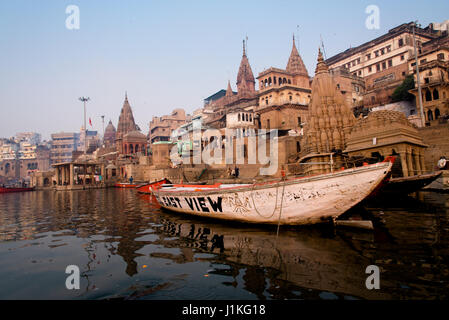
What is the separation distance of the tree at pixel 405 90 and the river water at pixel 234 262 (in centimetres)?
3542

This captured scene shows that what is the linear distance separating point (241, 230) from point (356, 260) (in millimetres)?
4032

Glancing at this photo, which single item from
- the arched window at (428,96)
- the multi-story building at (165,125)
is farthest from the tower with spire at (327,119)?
the multi-story building at (165,125)

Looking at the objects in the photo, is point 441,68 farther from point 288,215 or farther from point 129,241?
point 129,241

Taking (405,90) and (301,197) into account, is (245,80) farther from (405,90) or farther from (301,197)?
(301,197)

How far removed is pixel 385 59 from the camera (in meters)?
48.4

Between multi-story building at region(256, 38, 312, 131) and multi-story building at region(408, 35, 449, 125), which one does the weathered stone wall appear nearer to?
multi-story building at region(408, 35, 449, 125)

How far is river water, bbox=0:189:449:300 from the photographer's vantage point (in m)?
4.29

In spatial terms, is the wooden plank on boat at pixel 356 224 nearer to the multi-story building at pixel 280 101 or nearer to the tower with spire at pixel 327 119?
the tower with spire at pixel 327 119

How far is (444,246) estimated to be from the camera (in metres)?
6.10

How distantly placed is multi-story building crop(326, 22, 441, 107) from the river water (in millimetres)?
41025

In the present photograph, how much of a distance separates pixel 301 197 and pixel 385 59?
176ft

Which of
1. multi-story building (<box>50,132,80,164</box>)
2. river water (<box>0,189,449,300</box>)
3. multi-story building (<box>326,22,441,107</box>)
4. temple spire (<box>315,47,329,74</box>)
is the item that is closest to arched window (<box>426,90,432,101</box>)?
multi-story building (<box>326,22,441,107</box>)

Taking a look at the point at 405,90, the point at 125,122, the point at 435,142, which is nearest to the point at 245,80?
the point at 405,90
